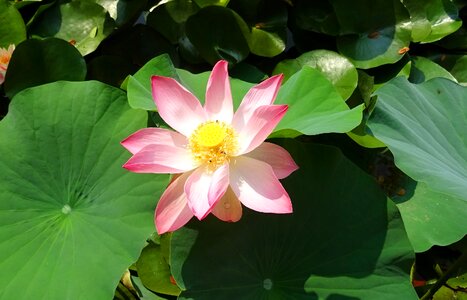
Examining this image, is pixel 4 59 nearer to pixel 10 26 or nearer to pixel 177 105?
pixel 10 26

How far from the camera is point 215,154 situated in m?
0.75

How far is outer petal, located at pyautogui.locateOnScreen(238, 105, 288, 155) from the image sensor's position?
708mm

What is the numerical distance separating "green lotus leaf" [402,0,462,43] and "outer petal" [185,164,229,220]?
32.6 inches

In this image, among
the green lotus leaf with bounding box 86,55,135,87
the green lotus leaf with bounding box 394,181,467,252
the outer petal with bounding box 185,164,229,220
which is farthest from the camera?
the green lotus leaf with bounding box 86,55,135,87

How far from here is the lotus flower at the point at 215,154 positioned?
72cm

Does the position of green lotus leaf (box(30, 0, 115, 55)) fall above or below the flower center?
below

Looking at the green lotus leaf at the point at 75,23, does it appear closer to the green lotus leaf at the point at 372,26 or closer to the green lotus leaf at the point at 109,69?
the green lotus leaf at the point at 109,69

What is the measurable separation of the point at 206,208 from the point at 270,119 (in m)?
0.15

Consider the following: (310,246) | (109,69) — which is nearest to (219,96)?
(310,246)

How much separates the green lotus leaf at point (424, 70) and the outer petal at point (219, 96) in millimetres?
678

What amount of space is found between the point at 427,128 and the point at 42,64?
31.3 inches

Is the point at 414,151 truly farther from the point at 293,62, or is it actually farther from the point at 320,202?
the point at 293,62

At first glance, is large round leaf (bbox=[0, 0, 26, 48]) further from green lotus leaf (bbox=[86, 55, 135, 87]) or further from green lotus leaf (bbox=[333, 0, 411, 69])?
green lotus leaf (bbox=[333, 0, 411, 69])

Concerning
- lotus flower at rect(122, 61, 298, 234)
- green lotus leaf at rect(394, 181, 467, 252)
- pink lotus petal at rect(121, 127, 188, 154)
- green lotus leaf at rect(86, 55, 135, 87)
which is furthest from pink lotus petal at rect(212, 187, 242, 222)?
green lotus leaf at rect(86, 55, 135, 87)
